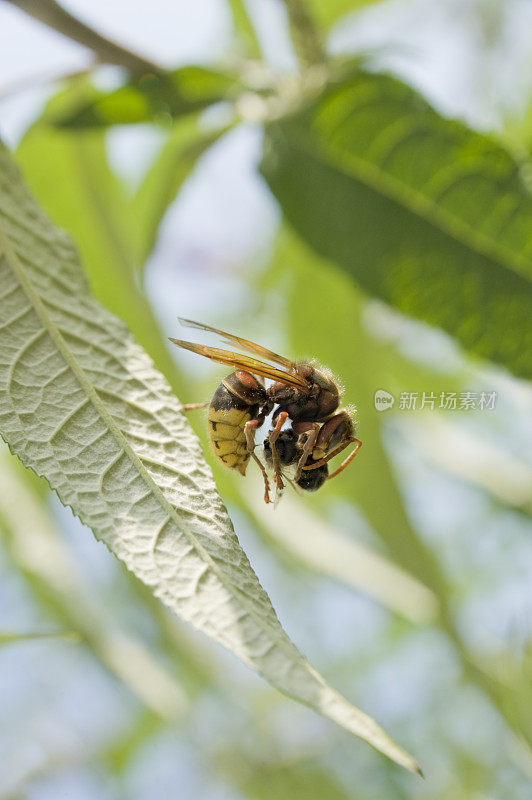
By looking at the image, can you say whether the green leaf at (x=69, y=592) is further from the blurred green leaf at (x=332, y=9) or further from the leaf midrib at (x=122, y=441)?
the blurred green leaf at (x=332, y=9)

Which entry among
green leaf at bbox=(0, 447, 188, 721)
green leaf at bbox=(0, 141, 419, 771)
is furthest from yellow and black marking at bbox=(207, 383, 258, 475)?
green leaf at bbox=(0, 447, 188, 721)

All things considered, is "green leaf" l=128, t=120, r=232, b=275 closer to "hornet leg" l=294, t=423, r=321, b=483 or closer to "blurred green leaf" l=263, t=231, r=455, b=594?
"blurred green leaf" l=263, t=231, r=455, b=594

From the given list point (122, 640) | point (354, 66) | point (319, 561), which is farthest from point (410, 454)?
point (354, 66)

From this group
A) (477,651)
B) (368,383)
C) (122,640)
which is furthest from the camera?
(122,640)

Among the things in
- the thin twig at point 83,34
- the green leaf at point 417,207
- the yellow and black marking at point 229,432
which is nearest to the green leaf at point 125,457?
the yellow and black marking at point 229,432

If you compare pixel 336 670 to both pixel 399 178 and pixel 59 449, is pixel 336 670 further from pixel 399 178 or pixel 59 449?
pixel 59 449

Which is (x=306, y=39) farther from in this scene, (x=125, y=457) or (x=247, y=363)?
(x=125, y=457)
